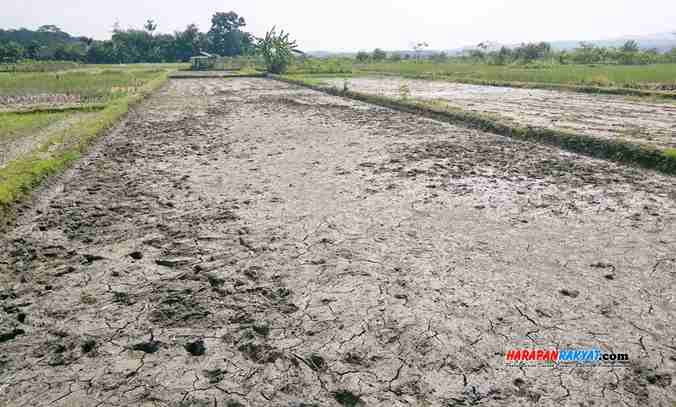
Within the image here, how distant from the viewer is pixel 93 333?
2.98m

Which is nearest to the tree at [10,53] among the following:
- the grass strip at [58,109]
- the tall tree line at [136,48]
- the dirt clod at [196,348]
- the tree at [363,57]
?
the tall tree line at [136,48]

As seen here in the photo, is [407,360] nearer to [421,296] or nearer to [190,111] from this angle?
[421,296]

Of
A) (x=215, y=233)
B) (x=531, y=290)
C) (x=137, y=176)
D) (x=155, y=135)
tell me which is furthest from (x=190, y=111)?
(x=531, y=290)

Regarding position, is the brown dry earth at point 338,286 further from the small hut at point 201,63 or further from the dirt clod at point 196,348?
the small hut at point 201,63

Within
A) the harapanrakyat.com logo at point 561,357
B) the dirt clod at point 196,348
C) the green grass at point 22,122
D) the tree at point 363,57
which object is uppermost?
the tree at point 363,57

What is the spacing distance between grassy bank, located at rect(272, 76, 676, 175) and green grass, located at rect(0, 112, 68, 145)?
31.4 feet

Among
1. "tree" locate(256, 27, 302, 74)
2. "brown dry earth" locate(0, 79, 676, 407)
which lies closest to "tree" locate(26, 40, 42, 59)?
"tree" locate(256, 27, 302, 74)

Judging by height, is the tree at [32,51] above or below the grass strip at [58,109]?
above

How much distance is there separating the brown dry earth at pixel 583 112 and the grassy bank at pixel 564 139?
463mm

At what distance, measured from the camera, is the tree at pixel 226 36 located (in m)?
72.3

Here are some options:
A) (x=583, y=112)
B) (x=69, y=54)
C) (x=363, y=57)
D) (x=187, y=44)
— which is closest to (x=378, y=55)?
(x=363, y=57)

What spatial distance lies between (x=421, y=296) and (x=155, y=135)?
839 cm

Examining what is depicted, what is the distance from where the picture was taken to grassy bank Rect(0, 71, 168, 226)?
5411mm

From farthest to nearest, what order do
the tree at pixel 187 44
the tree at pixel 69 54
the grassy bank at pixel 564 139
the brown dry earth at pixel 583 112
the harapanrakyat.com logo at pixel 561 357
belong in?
the tree at pixel 187 44 < the tree at pixel 69 54 < the brown dry earth at pixel 583 112 < the grassy bank at pixel 564 139 < the harapanrakyat.com logo at pixel 561 357
